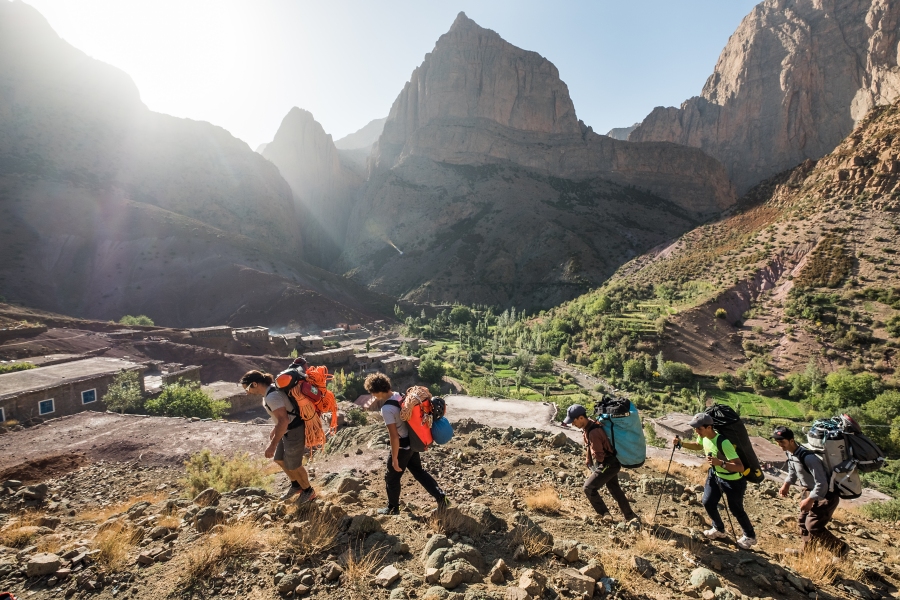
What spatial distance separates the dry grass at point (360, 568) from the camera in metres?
3.70

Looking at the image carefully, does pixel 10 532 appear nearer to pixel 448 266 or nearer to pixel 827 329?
pixel 827 329

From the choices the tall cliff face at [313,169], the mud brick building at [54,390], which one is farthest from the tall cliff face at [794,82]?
the mud brick building at [54,390]

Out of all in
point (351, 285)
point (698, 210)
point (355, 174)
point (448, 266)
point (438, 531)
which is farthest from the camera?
point (355, 174)

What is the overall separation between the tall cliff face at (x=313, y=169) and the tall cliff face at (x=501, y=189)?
9.06 m

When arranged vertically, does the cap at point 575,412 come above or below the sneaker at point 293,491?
above

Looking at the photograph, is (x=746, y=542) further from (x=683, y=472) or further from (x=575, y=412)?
(x=683, y=472)

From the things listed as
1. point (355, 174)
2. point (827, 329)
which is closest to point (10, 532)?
point (827, 329)

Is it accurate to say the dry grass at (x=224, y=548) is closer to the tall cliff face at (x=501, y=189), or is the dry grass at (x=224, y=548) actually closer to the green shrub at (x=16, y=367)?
the green shrub at (x=16, y=367)

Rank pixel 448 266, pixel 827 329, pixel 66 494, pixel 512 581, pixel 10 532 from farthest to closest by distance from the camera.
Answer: pixel 448 266, pixel 827 329, pixel 66 494, pixel 10 532, pixel 512 581

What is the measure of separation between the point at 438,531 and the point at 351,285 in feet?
220

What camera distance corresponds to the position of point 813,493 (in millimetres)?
4891

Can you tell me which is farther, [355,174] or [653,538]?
[355,174]

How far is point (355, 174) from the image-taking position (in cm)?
12638

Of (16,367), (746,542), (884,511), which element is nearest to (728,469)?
(746,542)
